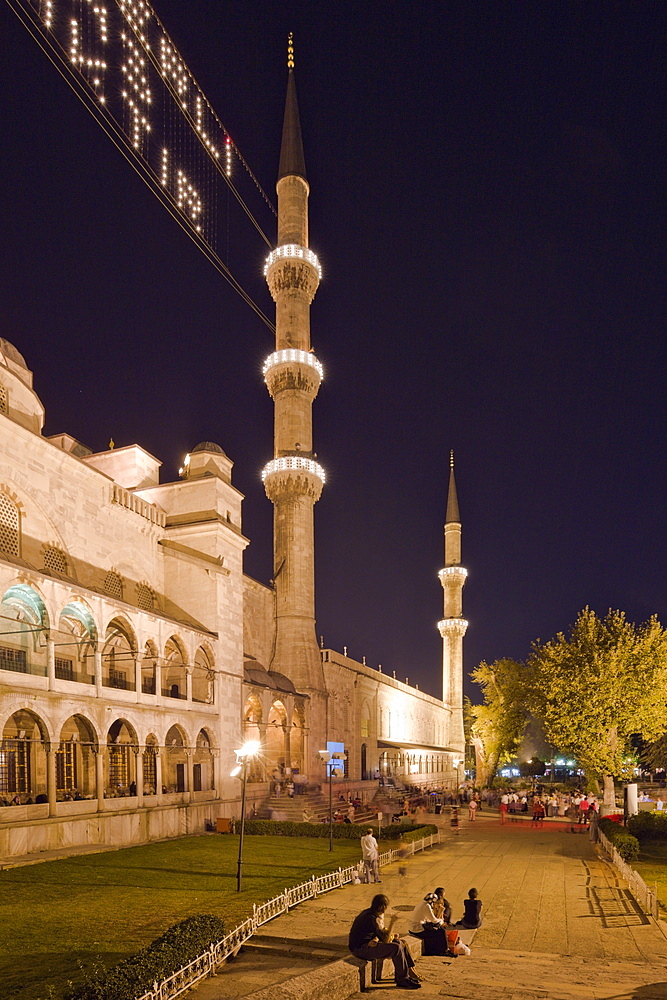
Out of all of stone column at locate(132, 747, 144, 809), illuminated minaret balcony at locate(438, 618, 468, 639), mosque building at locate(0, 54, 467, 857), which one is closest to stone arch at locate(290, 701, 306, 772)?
mosque building at locate(0, 54, 467, 857)

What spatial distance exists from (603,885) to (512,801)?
25.0 meters

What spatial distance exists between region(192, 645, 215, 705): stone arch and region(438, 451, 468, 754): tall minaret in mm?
47984

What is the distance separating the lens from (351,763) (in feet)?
157

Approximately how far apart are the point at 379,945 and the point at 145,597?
73.0ft

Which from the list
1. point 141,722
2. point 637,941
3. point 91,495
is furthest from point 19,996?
point 91,495

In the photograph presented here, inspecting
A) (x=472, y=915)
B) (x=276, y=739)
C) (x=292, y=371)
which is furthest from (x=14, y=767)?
(x=292, y=371)

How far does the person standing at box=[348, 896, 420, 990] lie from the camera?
963cm

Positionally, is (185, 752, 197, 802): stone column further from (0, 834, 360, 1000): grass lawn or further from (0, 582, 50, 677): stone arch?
(0, 582, 50, 677): stone arch

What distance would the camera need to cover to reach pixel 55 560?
25.6m

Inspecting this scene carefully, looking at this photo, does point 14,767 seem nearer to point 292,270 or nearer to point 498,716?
point 292,270

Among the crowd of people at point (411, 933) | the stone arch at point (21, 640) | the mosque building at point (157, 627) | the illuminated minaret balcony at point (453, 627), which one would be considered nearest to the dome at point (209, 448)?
the mosque building at point (157, 627)

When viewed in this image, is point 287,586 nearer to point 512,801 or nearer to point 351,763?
point 351,763

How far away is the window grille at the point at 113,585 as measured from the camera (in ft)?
92.3

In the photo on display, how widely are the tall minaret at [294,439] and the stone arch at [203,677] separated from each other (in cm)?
1028
